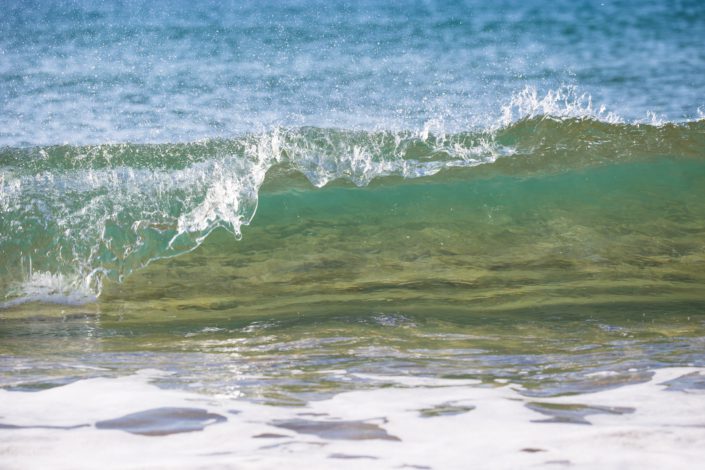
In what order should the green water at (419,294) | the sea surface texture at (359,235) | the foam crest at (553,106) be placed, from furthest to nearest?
the foam crest at (553,106)
the green water at (419,294)
the sea surface texture at (359,235)

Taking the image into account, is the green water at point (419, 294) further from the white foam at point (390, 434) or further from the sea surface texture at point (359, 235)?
the white foam at point (390, 434)

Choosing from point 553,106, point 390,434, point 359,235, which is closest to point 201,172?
point 359,235

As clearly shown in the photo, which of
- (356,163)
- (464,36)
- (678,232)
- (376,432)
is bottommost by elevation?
(376,432)

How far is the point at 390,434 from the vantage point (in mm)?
2305

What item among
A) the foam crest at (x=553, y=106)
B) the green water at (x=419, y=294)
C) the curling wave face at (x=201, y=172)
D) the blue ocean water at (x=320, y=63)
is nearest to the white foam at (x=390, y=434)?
the green water at (x=419, y=294)

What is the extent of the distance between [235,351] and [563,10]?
9499 millimetres

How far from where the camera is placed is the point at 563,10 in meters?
11.7

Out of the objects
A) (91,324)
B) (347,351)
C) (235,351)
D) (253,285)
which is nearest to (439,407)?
(347,351)

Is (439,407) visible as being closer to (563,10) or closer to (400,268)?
(400,268)

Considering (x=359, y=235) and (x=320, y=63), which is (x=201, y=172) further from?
(x=320, y=63)

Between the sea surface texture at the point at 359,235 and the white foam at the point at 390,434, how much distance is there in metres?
0.01

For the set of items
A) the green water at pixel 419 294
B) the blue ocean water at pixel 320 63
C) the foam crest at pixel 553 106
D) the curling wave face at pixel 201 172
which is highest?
the blue ocean water at pixel 320 63

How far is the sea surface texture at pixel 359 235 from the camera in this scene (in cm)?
246

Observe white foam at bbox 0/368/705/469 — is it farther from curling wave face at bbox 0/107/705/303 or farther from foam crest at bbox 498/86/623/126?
foam crest at bbox 498/86/623/126
